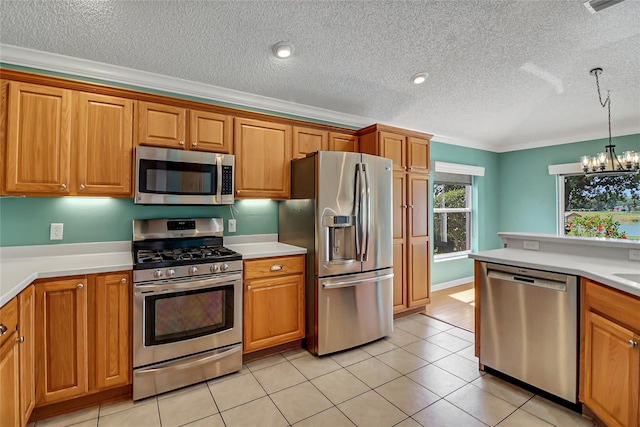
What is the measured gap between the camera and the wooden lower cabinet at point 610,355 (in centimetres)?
158

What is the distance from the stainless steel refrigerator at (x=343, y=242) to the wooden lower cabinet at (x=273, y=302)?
Answer: 11 centimetres

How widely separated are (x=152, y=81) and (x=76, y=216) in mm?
1296

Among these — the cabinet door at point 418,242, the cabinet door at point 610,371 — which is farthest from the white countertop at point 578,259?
the cabinet door at point 418,242

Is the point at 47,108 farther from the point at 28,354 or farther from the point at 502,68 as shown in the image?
the point at 502,68

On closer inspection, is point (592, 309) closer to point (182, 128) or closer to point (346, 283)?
point (346, 283)

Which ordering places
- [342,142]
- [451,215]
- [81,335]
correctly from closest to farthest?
[81,335] → [342,142] → [451,215]

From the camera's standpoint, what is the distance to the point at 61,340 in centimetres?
193

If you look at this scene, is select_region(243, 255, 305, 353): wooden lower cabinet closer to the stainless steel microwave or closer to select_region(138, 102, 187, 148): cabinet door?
the stainless steel microwave

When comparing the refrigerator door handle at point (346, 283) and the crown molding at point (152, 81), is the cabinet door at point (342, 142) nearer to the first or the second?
the crown molding at point (152, 81)

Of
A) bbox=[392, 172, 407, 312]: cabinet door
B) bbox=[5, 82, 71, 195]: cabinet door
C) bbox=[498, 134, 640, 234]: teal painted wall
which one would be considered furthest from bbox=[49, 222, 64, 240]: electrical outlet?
bbox=[498, 134, 640, 234]: teal painted wall

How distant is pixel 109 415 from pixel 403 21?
3463mm

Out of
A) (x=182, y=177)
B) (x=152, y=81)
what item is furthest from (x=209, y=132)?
(x=152, y=81)

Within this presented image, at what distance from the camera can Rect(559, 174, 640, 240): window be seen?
4309 mm

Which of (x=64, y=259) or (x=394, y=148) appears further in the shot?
(x=394, y=148)
